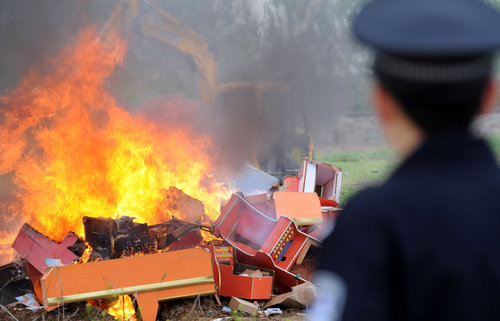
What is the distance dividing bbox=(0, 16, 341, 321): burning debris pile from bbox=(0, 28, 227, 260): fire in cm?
2

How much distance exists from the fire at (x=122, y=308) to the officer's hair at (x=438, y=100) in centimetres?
424

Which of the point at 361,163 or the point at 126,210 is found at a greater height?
the point at 361,163

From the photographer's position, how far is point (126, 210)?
22.1 ft

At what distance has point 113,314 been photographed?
15.7 ft

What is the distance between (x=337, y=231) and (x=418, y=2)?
549 millimetres

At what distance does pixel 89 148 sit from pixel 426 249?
711 centimetres

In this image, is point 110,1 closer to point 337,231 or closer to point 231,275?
point 231,275

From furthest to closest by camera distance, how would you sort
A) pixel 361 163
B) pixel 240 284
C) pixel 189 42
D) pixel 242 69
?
pixel 361 163 < pixel 242 69 < pixel 189 42 < pixel 240 284

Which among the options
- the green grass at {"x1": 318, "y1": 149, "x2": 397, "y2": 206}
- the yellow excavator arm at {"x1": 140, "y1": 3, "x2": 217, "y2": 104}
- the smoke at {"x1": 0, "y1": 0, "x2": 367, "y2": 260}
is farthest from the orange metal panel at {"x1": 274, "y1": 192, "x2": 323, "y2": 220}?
the green grass at {"x1": 318, "y1": 149, "x2": 397, "y2": 206}

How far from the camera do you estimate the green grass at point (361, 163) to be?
39.6 feet

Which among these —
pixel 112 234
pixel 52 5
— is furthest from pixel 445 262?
pixel 52 5

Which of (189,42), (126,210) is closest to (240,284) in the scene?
(126,210)

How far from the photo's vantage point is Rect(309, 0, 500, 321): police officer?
1010 mm

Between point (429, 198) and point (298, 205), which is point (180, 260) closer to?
point (298, 205)
